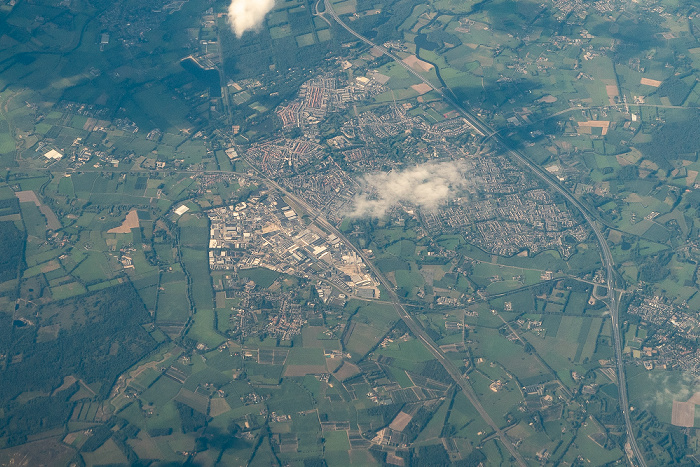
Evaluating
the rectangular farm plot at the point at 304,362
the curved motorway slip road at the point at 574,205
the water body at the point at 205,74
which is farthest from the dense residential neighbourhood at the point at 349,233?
the water body at the point at 205,74

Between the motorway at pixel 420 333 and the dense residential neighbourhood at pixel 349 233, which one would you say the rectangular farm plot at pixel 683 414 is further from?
the motorway at pixel 420 333

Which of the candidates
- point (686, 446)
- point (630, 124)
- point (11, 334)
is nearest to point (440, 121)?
point (630, 124)

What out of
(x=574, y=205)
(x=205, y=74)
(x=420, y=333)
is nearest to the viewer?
(x=420, y=333)

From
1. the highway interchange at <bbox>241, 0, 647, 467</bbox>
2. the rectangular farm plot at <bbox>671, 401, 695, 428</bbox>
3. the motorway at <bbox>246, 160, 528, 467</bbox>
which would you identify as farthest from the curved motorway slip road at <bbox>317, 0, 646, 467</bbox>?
the rectangular farm plot at <bbox>671, 401, 695, 428</bbox>

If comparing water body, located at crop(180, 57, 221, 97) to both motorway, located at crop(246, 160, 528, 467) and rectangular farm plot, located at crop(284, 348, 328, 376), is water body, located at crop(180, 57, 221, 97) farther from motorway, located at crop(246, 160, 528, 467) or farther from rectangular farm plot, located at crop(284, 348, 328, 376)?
rectangular farm plot, located at crop(284, 348, 328, 376)

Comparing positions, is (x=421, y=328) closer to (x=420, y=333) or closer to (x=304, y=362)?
(x=420, y=333)

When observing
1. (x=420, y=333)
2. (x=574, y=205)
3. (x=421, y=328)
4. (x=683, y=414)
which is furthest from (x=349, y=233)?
(x=683, y=414)
